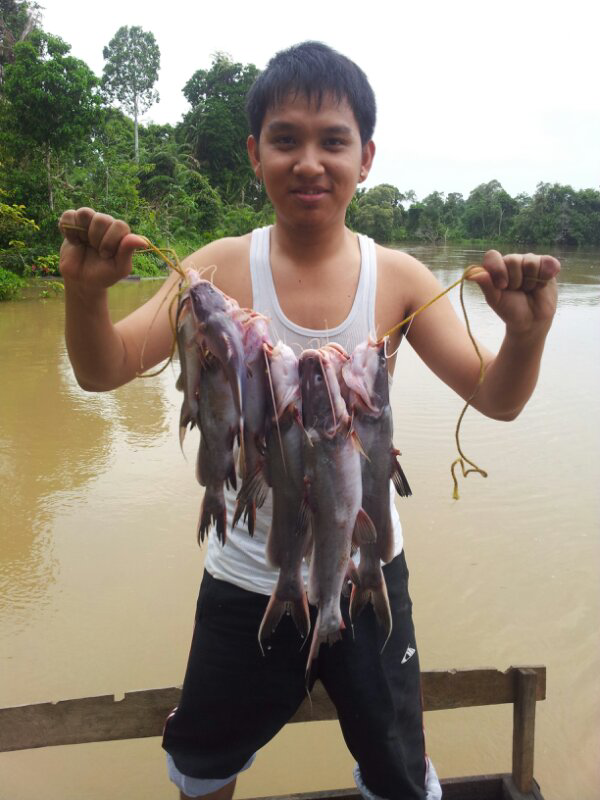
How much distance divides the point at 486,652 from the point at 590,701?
613mm

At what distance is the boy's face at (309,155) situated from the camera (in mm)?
1719

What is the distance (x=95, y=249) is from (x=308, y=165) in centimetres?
60

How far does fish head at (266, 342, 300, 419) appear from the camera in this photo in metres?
1.43

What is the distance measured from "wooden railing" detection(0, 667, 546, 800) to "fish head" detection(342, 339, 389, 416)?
4.23 ft

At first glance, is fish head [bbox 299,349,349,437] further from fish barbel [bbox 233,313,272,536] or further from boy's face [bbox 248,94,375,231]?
boy's face [bbox 248,94,375,231]

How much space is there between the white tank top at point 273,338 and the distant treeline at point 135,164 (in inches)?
544

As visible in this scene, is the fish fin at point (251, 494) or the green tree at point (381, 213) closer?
the fish fin at point (251, 494)

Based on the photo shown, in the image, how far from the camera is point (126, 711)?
2.27 metres

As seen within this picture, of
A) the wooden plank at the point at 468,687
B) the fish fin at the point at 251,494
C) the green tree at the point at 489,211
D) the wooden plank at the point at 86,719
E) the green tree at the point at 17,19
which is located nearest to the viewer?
the fish fin at the point at 251,494

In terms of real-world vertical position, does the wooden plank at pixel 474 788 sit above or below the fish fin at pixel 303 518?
below

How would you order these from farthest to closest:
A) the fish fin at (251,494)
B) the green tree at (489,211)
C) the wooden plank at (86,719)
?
the green tree at (489,211) < the wooden plank at (86,719) < the fish fin at (251,494)

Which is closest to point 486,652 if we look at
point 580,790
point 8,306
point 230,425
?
point 580,790

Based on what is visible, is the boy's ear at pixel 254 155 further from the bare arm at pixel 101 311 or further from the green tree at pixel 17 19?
the green tree at pixel 17 19

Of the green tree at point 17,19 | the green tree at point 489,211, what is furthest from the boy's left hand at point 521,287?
the green tree at point 489,211
